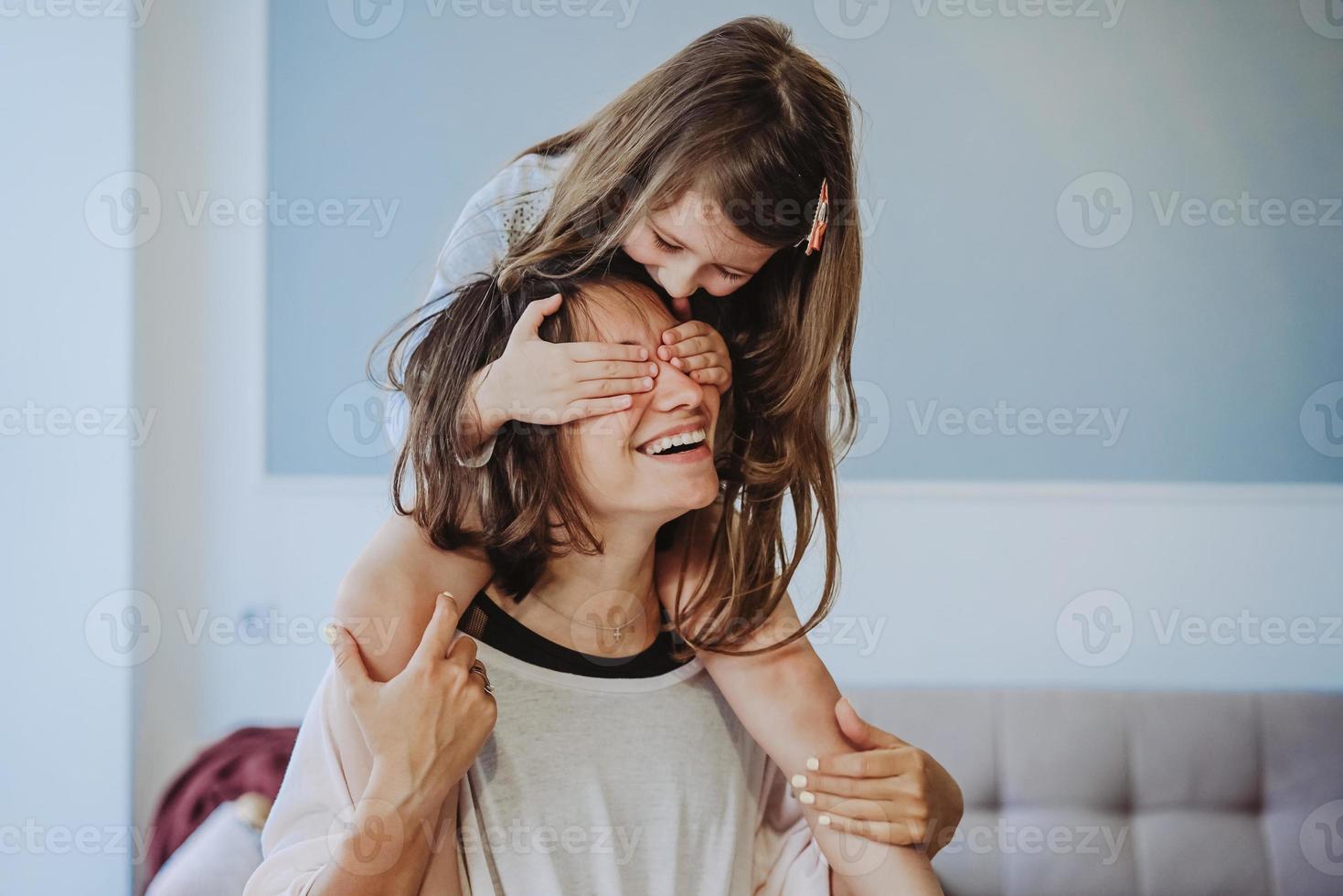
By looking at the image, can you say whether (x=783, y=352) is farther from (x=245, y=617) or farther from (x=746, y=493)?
(x=245, y=617)

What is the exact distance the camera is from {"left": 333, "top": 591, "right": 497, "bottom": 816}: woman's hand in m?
0.86

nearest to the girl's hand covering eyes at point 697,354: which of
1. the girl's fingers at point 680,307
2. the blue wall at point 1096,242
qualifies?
the girl's fingers at point 680,307

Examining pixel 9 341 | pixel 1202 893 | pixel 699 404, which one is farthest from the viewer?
pixel 9 341

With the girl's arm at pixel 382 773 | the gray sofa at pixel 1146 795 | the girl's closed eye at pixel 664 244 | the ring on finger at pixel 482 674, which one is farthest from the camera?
the gray sofa at pixel 1146 795

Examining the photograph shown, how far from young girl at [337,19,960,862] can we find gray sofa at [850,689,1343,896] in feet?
4.00

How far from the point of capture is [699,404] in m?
1.05

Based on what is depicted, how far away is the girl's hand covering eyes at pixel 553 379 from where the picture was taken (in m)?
0.97

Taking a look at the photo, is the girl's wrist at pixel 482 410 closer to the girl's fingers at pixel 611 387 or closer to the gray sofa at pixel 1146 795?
the girl's fingers at pixel 611 387

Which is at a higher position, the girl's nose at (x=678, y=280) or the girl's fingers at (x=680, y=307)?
the girl's nose at (x=678, y=280)

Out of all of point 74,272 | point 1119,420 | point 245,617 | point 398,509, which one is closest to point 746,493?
point 398,509

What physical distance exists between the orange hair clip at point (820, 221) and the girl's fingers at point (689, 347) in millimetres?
222

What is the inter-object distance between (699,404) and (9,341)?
2020 millimetres

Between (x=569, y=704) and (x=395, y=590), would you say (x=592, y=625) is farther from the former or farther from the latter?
(x=395, y=590)

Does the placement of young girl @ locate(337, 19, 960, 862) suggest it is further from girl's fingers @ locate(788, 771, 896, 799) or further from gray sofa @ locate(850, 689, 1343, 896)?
gray sofa @ locate(850, 689, 1343, 896)
